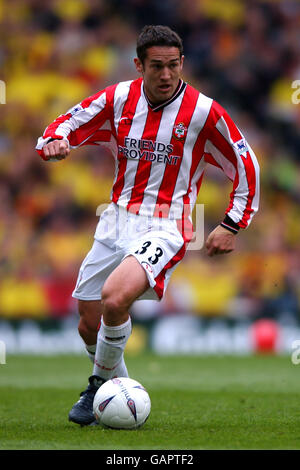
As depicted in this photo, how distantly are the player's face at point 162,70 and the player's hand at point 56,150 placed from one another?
696 mm

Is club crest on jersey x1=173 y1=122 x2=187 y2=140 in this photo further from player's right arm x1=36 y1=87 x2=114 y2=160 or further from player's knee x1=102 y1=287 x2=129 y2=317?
player's knee x1=102 y1=287 x2=129 y2=317

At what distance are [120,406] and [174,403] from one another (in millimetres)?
1859

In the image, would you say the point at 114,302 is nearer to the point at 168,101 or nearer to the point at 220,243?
the point at 220,243

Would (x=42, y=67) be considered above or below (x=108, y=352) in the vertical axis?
above

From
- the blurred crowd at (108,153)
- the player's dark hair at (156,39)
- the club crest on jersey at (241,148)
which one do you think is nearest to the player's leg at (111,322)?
the club crest on jersey at (241,148)

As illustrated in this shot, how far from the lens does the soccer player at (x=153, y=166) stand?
17.4 feet

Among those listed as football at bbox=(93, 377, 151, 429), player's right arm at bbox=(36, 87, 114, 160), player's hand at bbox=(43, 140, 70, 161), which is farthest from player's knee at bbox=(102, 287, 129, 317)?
player's right arm at bbox=(36, 87, 114, 160)

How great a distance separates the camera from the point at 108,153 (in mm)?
14492

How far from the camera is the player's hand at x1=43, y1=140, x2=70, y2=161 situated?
5.12 m

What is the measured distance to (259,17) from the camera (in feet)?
51.8

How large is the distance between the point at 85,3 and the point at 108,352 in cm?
1209

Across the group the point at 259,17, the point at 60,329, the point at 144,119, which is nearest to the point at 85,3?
the point at 259,17

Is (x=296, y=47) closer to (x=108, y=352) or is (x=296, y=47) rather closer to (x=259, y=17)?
(x=259, y=17)

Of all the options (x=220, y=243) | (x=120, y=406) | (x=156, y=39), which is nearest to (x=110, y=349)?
(x=120, y=406)
